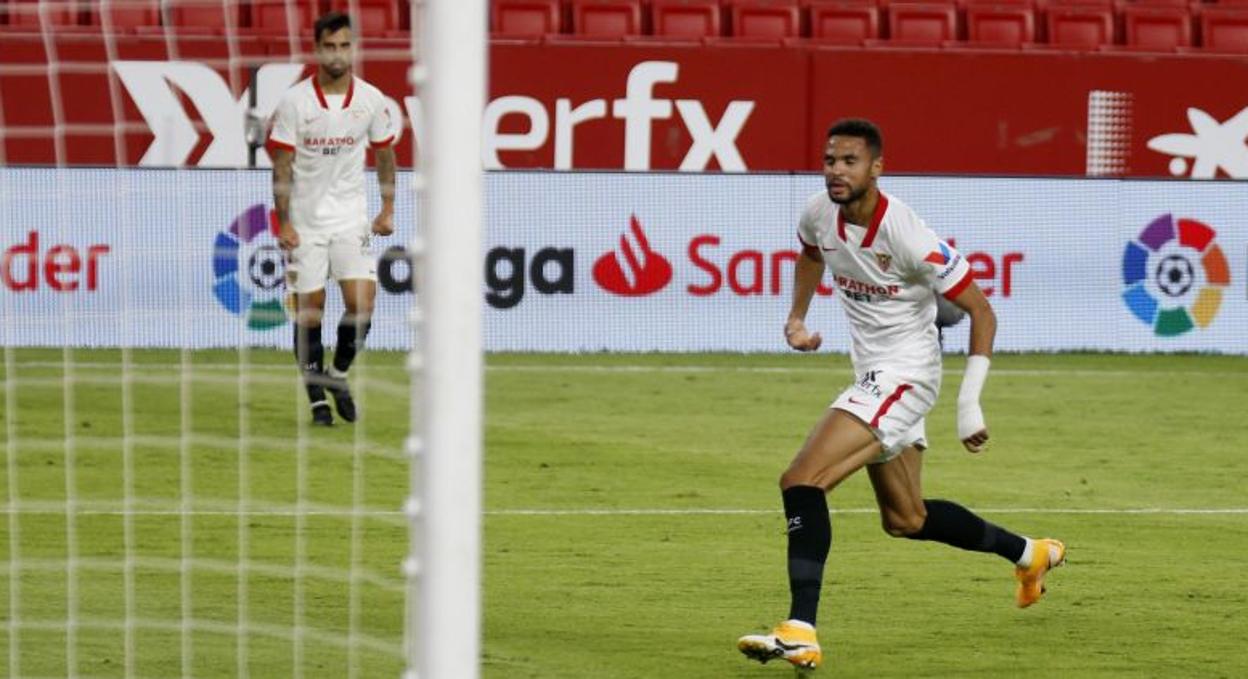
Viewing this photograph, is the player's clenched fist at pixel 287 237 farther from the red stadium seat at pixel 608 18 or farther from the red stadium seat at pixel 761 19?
the red stadium seat at pixel 761 19

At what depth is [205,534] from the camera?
930cm

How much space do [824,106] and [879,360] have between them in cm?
931

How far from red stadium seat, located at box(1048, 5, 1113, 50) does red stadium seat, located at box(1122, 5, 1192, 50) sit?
0.20 meters

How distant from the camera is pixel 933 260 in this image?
7.30m

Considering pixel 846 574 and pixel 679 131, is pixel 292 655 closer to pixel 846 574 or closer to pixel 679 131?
pixel 846 574

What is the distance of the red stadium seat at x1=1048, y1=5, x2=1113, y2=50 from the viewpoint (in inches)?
719

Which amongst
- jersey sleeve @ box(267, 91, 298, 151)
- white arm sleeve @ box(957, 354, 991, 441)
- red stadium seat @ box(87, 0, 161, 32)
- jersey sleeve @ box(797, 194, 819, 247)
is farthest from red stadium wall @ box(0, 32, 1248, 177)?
white arm sleeve @ box(957, 354, 991, 441)

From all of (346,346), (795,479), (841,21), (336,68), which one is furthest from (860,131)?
(841,21)

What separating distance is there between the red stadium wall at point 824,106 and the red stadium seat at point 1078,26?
1609 millimetres

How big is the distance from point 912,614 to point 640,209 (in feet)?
27.5

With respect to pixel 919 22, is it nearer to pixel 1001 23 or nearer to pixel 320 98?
pixel 1001 23

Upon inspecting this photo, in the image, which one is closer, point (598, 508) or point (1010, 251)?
point (598, 508)

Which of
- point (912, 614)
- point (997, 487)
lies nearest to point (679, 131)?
point (997, 487)

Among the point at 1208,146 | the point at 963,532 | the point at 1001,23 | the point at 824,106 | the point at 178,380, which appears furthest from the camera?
the point at 1001,23
